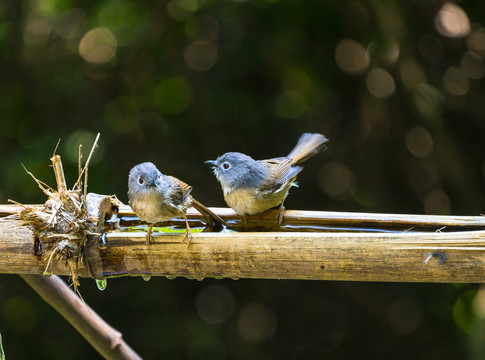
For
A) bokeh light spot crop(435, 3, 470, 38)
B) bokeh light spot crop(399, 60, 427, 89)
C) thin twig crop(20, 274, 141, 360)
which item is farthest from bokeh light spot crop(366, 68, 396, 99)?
thin twig crop(20, 274, 141, 360)

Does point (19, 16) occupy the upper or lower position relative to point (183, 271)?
upper

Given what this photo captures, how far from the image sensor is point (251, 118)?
14.5 ft

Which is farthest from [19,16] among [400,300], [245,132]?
[400,300]

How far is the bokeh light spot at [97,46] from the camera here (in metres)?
4.50

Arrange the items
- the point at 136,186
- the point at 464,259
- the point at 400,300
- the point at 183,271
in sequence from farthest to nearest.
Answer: the point at 400,300 → the point at 136,186 → the point at 183,271 → the point at 464,259

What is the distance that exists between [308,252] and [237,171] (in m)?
0.87

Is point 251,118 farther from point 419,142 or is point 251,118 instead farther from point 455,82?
point 455,82

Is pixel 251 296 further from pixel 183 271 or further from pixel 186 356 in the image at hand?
pixel 183 271

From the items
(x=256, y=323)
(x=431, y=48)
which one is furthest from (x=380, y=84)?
(x=256, y=323)

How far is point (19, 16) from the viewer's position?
448 cm

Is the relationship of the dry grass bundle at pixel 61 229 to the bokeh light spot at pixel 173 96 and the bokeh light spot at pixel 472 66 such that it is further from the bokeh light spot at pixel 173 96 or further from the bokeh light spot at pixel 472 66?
the bokeh light spot at pixel 472 66

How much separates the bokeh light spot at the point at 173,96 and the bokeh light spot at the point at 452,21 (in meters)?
2.18

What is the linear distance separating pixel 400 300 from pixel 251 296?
1258mm

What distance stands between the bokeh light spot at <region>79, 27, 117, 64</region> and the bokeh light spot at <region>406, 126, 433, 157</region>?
2675 mm
